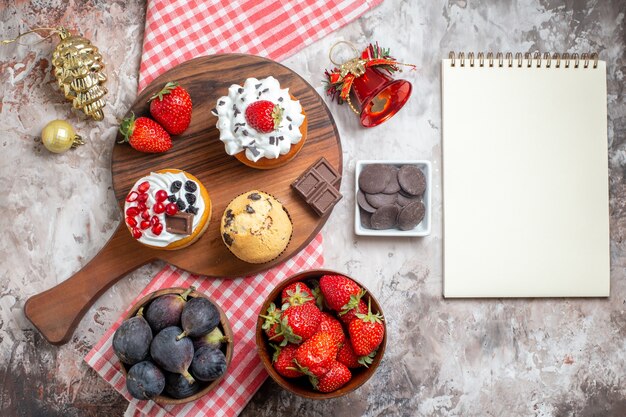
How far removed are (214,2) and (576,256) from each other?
5.34ft

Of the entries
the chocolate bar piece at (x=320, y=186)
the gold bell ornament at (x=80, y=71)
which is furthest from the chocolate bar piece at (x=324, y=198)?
the gold bell ornament at (x=80, y=71)

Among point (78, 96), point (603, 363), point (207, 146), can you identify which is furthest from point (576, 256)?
point (78, 96)

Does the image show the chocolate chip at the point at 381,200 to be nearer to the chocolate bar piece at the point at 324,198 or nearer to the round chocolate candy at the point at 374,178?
the round chocolate candy at the point at 374,178

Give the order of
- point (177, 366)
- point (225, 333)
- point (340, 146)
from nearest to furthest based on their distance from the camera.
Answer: point (177, 366) < point (225, 333) < point (340, 146)

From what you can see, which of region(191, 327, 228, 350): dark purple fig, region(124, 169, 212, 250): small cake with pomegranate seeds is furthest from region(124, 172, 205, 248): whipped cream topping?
region(191, 327, 228, 350): dark purple fig

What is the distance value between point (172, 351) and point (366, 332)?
1.96 feet

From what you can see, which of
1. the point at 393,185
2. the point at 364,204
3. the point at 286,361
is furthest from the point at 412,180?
the point at 286,361

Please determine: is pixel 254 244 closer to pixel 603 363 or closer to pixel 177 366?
pixel 177 366

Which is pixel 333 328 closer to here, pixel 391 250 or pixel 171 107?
pixel 391 250

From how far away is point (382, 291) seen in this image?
2.28 metres

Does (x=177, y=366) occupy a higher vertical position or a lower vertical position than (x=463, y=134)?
lower

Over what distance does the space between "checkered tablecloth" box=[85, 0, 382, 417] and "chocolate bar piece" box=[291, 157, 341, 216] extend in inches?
6.5

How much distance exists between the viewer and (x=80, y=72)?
2.17 meters

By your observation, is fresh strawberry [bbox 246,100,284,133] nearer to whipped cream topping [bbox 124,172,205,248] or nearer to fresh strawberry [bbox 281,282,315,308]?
whipped cream topping [bbox 124,172,205,248]
